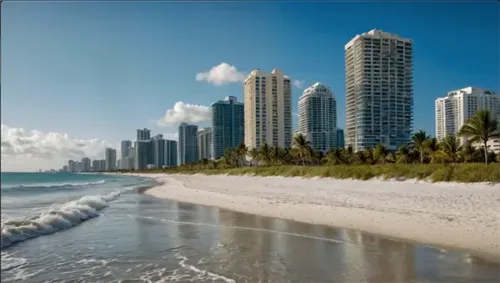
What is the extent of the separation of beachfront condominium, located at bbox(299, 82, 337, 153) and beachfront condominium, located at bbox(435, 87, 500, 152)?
3399 cm

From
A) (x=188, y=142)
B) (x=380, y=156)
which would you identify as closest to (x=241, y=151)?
(x=380, y=156)

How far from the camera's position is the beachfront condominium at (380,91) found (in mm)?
98188

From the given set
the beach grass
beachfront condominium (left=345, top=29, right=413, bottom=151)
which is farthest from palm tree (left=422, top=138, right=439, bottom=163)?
beachfront condominium (left=345, top=29, right=413, bottom=151)

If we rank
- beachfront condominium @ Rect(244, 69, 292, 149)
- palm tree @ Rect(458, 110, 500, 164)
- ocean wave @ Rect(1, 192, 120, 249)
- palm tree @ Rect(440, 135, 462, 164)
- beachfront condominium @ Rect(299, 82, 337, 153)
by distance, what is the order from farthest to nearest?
beachfront condominium @ Rect(299, 82, 337, 153), beachfront condominium @ Rect(244, 69, 292, 149), palm tree @ Rect(440, 135, 462, 164), palm tree @ Rect(458, 110, 500, 164), ocean wave @ Rect(1, 192, 120, 249)

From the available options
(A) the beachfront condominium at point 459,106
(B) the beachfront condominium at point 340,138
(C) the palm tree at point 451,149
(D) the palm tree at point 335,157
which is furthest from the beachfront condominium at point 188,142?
(C) the palm tree at point 451,149

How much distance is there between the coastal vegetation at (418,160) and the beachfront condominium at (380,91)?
32266mm

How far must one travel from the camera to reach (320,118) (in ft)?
414

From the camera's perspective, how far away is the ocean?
7.97m

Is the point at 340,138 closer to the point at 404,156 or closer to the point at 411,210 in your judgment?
the point at 404,156

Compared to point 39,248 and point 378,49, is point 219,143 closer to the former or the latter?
point 378,49

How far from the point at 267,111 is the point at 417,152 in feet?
190

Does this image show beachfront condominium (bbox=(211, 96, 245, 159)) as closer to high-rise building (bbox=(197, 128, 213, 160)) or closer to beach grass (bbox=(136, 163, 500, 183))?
high-rise building (bbox=(197, 128, 213, 160))

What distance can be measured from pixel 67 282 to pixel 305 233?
793 centimetres

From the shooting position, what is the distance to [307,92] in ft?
439
